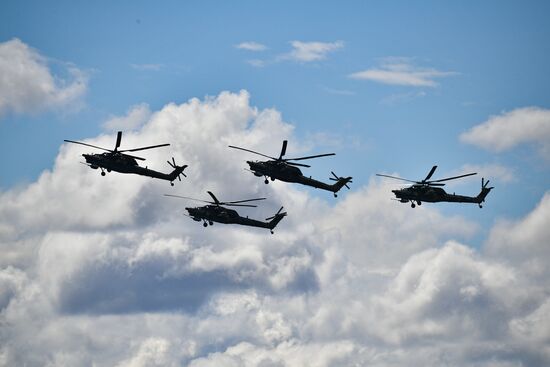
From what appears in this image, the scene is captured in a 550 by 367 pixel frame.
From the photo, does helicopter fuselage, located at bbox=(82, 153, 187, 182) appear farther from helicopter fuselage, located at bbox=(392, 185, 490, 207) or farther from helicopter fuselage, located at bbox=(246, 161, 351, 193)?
helicopter fuselage, located at bbox=(392, 185, 490, 207)

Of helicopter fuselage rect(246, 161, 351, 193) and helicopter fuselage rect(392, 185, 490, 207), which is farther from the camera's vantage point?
helicopter fuselage rect(392, 185, 490, 207)

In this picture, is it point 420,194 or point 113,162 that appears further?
point 420,194

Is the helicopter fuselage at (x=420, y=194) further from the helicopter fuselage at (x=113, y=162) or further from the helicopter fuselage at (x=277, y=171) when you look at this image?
the helicopter fuselage at (x=113, y=162)

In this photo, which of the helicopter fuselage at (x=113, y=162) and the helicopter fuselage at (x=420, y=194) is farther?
the helicopter fuselage at (x=420, y=194)

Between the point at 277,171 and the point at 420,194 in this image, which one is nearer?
the point at 277,171

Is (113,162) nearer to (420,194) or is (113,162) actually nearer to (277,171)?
(277,171)

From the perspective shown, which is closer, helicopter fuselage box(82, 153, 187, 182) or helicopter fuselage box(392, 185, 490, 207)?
helicopter fuselage box(82, 153, 187, 182)

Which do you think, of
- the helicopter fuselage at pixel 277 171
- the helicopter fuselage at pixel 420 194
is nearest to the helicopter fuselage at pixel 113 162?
the helicopter fuselage at pixel 277 171

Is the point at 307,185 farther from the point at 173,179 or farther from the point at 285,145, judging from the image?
the point at 173,179

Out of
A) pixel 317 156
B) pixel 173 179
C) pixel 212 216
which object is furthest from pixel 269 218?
pixel 317 156

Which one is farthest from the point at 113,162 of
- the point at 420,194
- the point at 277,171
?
the point at 420,194

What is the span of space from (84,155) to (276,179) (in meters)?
33.7

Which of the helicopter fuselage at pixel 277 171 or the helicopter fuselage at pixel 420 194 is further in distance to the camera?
the helicopter fuselage at pixel 420 194

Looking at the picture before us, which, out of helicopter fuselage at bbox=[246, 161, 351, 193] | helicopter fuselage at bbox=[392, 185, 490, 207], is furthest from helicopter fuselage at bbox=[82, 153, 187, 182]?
helicopter fuselage at bbox=[392, 185, 490, 207]
